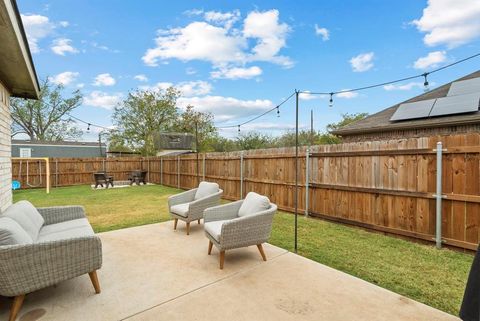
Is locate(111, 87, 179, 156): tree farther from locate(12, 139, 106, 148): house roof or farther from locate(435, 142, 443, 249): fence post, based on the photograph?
locate(435, 142, 443, 249): fence post

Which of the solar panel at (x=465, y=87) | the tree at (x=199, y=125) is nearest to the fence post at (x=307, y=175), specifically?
the solar panel at (x=465, y=87)

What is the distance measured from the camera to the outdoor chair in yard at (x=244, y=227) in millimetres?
3120

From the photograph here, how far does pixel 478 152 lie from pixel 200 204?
4504mm

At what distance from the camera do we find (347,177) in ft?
17.0

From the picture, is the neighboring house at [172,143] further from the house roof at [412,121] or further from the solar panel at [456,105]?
the solar panel at [456,105]

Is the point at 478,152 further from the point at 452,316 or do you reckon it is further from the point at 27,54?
the point at 27,54

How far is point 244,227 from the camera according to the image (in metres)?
3.21

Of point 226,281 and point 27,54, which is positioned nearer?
point 226,281

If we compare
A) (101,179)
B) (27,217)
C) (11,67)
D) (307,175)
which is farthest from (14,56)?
(101,179)

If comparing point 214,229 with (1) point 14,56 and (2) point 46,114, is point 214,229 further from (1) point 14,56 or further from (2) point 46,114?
(2) point 46,114

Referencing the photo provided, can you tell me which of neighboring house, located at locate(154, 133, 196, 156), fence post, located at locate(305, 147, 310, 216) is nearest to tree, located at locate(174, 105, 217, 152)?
neighboring house, located at locate(154, 133, 196, 156)

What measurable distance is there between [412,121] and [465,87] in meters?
1.99

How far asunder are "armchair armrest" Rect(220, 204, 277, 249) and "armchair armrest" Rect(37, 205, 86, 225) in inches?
102

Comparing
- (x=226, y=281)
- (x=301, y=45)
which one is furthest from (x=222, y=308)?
(x=301, y=45)
